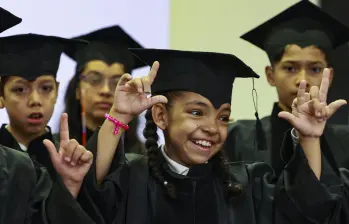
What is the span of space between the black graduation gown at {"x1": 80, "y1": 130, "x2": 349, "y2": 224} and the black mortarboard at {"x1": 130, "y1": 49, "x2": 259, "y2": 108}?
0.93 feet

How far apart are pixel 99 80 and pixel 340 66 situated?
1783 millimetres

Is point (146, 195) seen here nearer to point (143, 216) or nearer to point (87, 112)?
point (143, 216)

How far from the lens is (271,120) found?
126 inches

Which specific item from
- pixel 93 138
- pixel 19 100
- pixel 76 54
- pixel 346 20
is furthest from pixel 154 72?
pixel 346 20

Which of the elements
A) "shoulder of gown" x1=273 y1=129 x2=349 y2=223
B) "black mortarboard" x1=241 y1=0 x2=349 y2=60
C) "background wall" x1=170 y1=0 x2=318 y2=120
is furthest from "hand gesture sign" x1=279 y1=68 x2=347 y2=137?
"background wall" x1=170 y1=0 x2=318 y2=120

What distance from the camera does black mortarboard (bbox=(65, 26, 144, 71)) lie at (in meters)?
3.51

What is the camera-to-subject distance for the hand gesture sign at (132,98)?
2254 mm

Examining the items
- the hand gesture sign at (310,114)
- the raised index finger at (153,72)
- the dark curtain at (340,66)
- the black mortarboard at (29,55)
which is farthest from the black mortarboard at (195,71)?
the dark curtain at (340,66)

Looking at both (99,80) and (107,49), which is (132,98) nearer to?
(99,80)

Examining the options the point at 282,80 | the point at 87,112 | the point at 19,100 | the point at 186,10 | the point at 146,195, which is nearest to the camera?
the point at 146,195

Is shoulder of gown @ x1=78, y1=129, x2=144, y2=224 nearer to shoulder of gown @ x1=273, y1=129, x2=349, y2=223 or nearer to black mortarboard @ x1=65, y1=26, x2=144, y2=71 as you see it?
shoulder of gown @ x1=273, y1=129, x2=349, y2=223

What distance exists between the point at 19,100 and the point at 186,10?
2.17 meters

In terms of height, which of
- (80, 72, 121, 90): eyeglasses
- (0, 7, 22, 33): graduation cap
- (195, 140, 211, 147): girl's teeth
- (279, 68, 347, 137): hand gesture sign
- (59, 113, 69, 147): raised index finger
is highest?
(0, 7, 22, 33): graduation cap

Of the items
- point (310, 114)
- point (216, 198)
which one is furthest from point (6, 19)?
point (310, 114)
